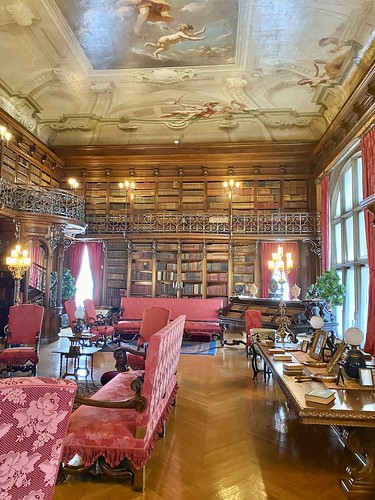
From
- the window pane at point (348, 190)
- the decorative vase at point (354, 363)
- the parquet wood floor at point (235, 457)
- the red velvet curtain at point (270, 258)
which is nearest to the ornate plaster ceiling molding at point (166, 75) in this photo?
the window pane at point (348, 190)

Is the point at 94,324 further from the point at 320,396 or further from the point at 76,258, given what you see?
the point at 320,396

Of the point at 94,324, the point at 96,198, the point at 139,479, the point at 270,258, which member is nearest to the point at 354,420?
the point at 139,479

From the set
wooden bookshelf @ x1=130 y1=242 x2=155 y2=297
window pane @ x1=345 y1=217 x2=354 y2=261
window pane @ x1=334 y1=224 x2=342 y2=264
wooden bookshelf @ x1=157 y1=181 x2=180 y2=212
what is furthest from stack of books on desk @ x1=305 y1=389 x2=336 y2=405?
wooden bookshelf @ x1=157 y1=181 x2=180 y2=212

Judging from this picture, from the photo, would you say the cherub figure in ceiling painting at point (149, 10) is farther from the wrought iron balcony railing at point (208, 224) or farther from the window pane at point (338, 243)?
the window pane at point (338, 243)

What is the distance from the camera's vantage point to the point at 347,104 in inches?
317

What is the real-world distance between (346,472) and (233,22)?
7.31m

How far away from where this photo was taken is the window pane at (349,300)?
8.69 meters

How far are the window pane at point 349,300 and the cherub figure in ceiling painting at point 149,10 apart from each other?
6755 millimetres

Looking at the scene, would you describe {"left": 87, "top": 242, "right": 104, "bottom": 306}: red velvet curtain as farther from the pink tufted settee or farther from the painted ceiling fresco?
the pink tufted settee

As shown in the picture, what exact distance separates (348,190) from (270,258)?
3.22 m

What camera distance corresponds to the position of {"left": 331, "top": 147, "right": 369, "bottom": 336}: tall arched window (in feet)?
26.9

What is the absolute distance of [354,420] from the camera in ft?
7.05

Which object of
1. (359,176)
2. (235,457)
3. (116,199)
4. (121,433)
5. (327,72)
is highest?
(327,72)

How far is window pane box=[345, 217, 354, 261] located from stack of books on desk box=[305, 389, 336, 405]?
23.6 feet
